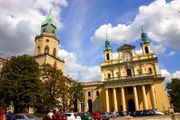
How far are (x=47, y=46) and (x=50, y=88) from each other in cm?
1658

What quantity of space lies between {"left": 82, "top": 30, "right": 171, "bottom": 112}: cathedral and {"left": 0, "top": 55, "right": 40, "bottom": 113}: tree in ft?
91.2

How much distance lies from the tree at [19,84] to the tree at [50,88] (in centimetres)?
311

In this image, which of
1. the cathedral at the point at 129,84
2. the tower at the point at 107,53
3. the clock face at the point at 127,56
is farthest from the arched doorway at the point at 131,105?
the tower at the point at 107,53

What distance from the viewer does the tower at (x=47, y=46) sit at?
5419 centimetres

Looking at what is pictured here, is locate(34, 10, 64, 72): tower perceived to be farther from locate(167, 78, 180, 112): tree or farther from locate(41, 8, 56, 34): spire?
locate(167, 78, 180, 112): tree

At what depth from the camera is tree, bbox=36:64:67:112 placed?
41062mm

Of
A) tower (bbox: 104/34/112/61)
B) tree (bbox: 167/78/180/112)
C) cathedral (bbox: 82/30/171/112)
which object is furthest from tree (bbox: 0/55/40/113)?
tree (bbox: 167/78/180/112)

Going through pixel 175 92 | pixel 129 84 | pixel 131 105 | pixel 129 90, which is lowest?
pixel 131 105

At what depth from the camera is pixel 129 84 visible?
58.2 metres

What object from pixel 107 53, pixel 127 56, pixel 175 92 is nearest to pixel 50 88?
pixel 107 53

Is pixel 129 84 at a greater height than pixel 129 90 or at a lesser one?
greater

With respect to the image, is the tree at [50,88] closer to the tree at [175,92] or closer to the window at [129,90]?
the window at [129,90]

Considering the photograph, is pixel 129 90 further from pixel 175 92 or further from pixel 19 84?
pixel 19 84

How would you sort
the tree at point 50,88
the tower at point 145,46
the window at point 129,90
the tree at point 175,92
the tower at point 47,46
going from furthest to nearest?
1. the tree at point 175,92
2. the tower at point 145,46
3. the window at point 129,90
4. the tower at point 47,46
5. the tree at point 50,88
